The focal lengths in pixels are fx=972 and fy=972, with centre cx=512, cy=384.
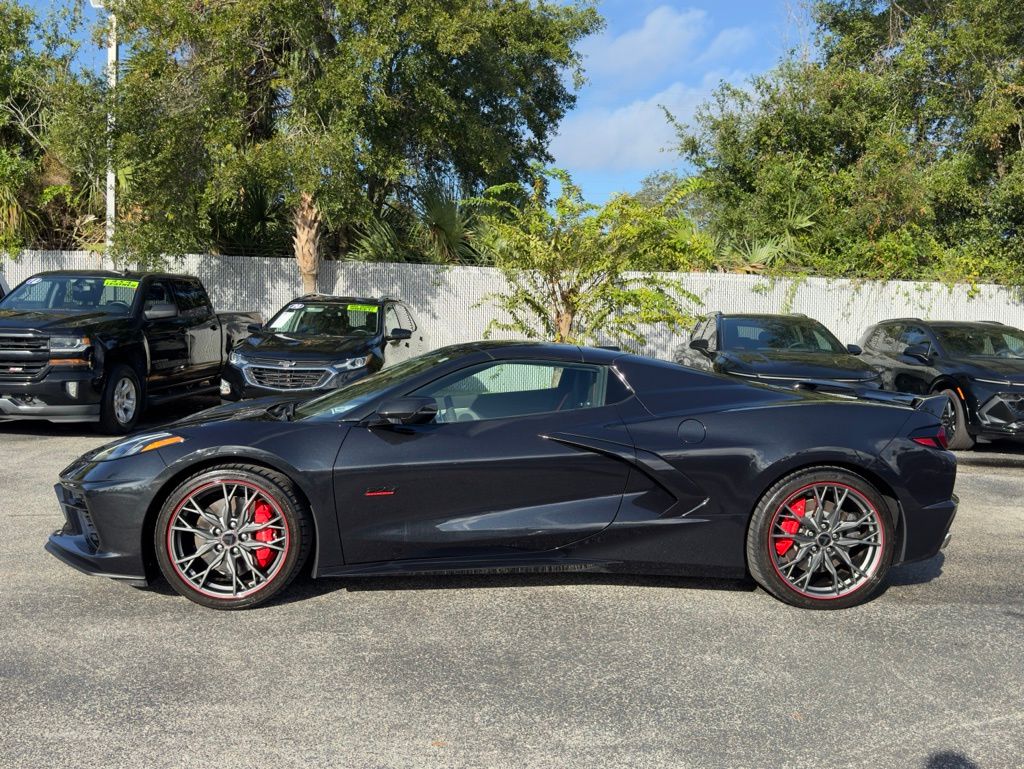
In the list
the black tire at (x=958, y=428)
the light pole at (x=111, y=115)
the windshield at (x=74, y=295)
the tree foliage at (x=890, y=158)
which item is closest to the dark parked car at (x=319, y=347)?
the windshield at (x=74, y=295)

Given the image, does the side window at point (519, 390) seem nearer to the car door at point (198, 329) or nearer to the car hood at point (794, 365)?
the car hood at point (794, 365)

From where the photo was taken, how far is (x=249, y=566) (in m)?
4.86

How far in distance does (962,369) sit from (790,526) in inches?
268

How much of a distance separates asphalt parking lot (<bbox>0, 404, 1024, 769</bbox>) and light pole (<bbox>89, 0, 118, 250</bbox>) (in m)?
11.5

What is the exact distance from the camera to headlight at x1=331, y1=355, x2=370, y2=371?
1102 centimetres

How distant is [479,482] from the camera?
16.1 ft

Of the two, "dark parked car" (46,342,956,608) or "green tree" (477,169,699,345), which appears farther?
"green tree" (477,169,699,345)

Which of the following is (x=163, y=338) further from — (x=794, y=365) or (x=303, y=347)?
(x=794, y=365)

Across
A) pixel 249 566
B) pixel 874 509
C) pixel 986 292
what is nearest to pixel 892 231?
pixel 986 292

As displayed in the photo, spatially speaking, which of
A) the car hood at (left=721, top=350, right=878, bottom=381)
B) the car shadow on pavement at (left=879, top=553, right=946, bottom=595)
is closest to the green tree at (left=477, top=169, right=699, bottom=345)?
the car hood at (left=721, top=350, right=878, bottom=381)

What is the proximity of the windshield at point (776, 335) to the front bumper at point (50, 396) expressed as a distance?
23.8 ft

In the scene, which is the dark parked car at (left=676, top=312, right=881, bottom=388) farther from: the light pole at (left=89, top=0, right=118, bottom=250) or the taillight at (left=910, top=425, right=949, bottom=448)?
the light pole at (left=89, top=0, right=118, bottom=250)

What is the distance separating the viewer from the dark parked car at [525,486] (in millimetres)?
4840

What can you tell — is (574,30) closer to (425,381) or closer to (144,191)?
(144,191)
